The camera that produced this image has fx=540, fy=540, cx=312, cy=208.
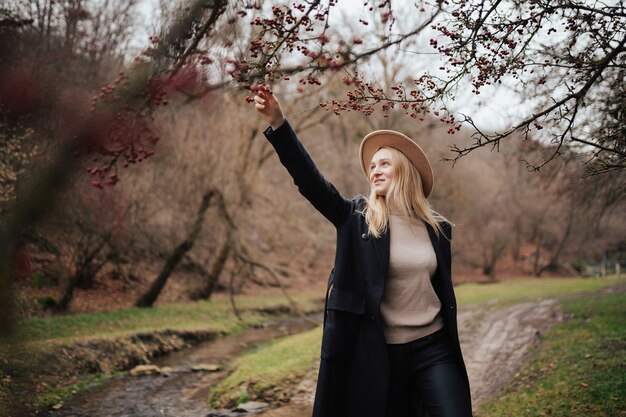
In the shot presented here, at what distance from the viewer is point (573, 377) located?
641 centimetres

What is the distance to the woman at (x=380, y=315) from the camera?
2.92 meters

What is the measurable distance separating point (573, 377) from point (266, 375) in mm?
4312

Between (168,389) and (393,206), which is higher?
(393,206)

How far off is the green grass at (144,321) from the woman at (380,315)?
755 centimetres

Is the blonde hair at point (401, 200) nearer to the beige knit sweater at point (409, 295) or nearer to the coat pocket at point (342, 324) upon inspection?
the beige knit sweater at point (409, 295)

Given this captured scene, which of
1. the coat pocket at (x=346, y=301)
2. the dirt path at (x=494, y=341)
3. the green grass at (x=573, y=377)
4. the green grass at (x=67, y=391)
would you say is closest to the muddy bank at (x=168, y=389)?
the green grass at (x=67, y=391)

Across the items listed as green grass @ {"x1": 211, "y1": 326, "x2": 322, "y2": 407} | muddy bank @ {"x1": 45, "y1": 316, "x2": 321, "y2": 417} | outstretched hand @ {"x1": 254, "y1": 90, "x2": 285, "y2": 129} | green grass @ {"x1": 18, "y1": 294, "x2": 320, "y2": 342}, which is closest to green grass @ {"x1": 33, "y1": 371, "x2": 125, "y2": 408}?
muddy bank @ {"x1": 45, "y1": 316, "x2": 321, "y2": 417}

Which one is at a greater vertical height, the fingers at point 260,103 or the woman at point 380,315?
the fingers at point 260,103

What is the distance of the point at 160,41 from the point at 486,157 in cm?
3352

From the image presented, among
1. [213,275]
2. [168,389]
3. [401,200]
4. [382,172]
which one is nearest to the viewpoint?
[401,200]

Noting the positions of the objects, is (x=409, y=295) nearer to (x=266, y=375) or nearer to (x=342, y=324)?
(x=342, y=324)

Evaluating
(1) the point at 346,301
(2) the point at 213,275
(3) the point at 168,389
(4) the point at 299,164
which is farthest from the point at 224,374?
(2) the point at 213,275

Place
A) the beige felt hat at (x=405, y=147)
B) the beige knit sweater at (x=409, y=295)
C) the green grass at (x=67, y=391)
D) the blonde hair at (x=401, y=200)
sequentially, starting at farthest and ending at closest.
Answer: the green grass at (x=67, y=391)
the beige felt hat at (x=405, y=147)
the blonde hair at (x=401, y=200)
the beige knit sweater at (x=409, y=295)

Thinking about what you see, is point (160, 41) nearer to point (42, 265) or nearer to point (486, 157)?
point (42, 265)
